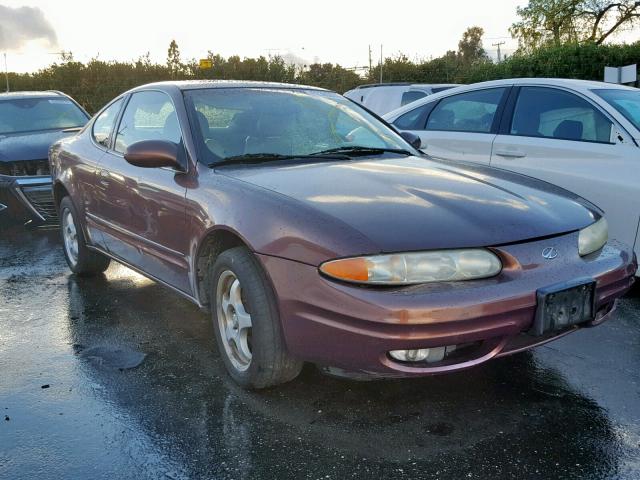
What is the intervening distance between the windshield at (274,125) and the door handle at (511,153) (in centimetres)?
132

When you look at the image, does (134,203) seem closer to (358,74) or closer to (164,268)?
(164,268)

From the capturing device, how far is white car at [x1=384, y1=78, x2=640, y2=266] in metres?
4.48

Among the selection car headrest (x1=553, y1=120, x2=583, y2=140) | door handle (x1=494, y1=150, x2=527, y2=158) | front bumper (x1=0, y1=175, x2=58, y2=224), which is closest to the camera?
car headrest (x1=553, y1=120, x2=583, y2=140)

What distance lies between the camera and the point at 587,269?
2.86 m

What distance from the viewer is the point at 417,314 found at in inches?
97.7

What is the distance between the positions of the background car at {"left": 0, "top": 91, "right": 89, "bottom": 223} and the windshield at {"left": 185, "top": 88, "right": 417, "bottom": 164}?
3.95 metres

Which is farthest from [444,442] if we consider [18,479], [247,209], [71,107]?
[71,107]

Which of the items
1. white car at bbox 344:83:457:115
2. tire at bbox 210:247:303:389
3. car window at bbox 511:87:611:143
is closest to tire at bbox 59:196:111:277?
tire at bbox 210:247:303:389

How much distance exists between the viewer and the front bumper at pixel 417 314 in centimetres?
250

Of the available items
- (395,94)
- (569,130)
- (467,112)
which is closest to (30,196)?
(467,112)

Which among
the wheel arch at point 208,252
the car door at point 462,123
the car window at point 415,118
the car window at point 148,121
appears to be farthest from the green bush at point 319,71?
the wheel arch at point 208,252

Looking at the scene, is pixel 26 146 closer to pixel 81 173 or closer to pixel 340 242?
pixel 81 173

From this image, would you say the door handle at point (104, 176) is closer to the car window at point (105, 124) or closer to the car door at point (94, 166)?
the car door at point (94, 166)

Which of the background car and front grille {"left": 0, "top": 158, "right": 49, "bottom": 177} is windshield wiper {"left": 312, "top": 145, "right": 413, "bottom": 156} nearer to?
the background car
